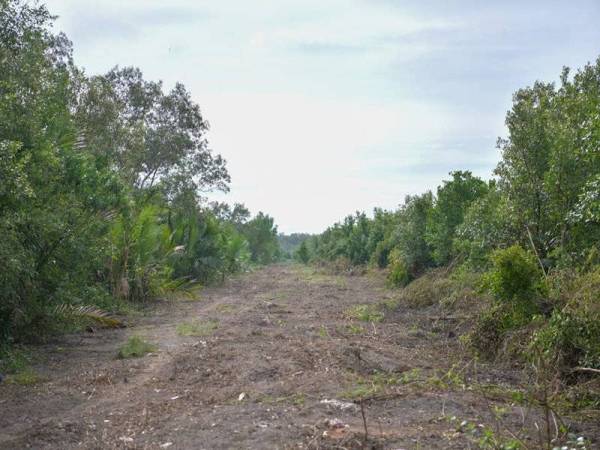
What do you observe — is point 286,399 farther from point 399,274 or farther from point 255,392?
point 399,274

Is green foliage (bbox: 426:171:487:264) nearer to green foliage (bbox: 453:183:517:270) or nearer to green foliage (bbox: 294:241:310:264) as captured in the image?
green foliage (bbox: 453:183:517:270)

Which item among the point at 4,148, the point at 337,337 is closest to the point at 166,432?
the point at 4,148

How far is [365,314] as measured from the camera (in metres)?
13.7

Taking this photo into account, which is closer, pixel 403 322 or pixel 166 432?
pixel 166 432

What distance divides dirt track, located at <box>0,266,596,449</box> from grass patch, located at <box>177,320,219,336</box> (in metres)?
0.18

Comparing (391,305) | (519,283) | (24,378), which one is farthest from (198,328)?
(519,283)

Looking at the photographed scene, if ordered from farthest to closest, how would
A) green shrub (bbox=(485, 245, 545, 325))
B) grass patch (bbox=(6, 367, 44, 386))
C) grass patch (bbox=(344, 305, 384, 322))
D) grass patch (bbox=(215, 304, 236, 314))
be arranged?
grass patch (bbox=(215, 304, 236, 314))
grass patch (bbox=(344, 305, 384, 322))
green shrub (bbox=(485, 245, 545, 325))
grass patch (bbox=(6, 367, 44, 386))

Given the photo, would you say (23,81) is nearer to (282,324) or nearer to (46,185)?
(46,185)

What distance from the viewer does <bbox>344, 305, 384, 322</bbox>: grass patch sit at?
13.2 metres

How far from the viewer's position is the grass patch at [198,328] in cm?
1139

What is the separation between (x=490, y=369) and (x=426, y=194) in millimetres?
15527

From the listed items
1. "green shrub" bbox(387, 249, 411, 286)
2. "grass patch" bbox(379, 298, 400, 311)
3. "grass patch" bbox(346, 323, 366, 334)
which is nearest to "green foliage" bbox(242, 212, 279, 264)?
"green shrub" bbox(387, 249, 411, 286)

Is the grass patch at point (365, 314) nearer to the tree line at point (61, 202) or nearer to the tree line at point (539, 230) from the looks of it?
the tree line at point (539, 230)

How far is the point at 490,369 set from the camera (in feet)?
26.0
